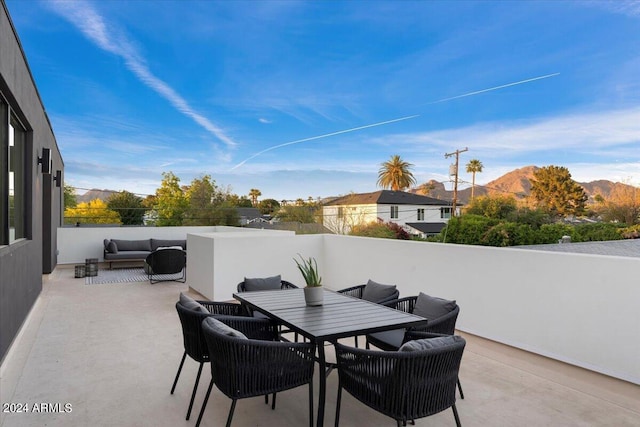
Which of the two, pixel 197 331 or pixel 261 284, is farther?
pixel 261 284

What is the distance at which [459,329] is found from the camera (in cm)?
479

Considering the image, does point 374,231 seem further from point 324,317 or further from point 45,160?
point 324,317

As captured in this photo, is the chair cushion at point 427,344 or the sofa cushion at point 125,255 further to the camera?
the sofa cushion at point 125,255

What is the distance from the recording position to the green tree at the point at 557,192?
82.6ft

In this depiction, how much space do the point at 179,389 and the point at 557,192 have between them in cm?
2878

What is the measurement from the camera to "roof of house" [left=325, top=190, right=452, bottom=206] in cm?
2792

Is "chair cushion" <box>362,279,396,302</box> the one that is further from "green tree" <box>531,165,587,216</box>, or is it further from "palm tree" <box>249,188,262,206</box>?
"palm tree" <box>249,188,262,206</box>

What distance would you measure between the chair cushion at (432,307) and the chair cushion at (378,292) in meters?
0.36

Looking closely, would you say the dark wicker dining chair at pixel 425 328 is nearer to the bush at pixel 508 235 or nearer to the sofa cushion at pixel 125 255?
the sofa cushion at pixel 125 255

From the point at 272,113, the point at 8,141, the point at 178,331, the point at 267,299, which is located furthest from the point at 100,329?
the point at 272,113

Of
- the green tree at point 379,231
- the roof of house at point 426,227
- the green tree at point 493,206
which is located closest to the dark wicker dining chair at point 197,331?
the green tree at point 379,231

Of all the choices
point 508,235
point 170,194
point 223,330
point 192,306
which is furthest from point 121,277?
point 508,235

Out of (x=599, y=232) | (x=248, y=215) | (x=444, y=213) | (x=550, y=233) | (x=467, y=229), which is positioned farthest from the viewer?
(x=444, y=213)

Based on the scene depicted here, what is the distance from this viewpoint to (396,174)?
3284cm
